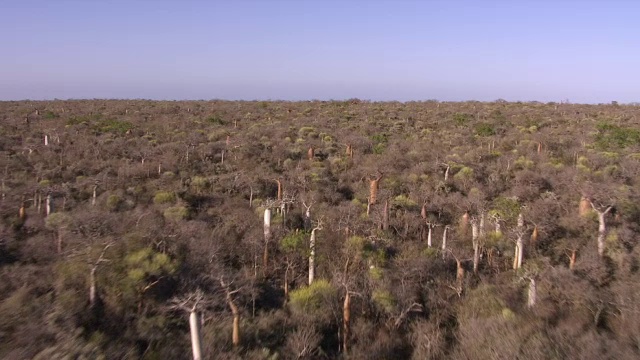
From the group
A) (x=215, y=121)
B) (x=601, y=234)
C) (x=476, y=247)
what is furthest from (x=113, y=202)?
(x=215, y=121)

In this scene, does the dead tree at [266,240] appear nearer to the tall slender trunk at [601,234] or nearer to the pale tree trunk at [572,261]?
the pale tree trunk at [572,261]

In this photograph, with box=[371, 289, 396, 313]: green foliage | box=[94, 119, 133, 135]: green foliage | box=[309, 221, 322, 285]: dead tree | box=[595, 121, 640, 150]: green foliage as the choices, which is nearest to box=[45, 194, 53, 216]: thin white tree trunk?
box=[309, 221, 322, 285]: dead tree

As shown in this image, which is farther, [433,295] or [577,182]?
[577,182]

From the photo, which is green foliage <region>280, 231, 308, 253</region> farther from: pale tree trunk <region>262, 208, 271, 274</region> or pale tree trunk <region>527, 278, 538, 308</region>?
pale tree trunk <region>527, 278, 538, 308</region>

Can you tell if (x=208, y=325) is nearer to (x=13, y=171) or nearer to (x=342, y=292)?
(x=342, y=292)

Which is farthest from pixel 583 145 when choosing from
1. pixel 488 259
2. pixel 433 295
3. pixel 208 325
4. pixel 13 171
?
pixel 13 171
